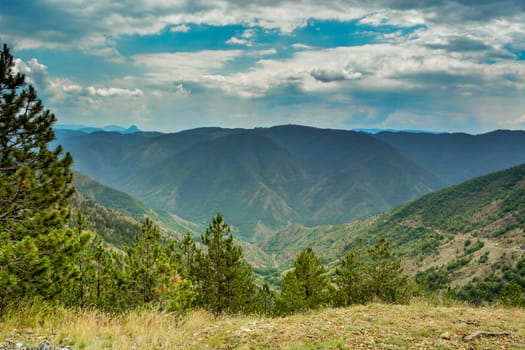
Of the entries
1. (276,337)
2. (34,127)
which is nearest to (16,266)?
(34,127)

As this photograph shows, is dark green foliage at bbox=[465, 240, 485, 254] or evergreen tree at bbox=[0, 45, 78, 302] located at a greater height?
evergreen tree at bbox=[0, 45, 78, 302]

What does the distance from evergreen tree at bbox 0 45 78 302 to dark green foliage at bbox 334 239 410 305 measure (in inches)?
1053

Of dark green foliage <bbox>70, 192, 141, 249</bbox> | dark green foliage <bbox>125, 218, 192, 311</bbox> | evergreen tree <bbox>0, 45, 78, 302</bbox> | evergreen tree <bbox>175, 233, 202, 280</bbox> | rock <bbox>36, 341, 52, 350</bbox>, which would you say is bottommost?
dark green foliage <bbox>70, 192, 141, 249</bbox>

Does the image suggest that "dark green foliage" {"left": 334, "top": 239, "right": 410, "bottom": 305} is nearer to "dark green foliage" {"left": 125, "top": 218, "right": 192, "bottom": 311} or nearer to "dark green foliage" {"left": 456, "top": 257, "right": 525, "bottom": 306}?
"dark green foliage" {"left": 125, "top": 218, "right": 192, "bottom": 311}

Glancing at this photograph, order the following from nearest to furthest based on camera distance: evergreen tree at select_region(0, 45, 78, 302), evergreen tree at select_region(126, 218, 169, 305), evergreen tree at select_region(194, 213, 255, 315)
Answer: evergreen tree at select_region(0, 45, 78, 302) → evergreen tree at select_region(126, 218, 169, 305) → evergreen tree at select_region(194, 213, 255, 315)

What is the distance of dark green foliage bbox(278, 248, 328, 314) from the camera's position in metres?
32.9

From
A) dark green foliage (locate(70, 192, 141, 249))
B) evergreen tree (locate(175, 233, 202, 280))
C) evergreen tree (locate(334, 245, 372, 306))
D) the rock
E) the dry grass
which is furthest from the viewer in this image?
dark green foliage (locate(70, 192, 141, 249))

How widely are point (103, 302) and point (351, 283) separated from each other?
2275 cm

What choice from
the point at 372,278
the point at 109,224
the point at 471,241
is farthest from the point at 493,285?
the point at 109,224

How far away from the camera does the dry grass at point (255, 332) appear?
873cm

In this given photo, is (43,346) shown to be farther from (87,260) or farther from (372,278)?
(372,278)

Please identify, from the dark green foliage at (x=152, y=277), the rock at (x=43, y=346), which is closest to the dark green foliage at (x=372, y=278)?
the dark green foliage at (x=152, y=277)

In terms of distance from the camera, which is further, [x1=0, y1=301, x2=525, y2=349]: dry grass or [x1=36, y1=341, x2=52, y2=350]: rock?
[x1=0, y1=301, x2=525, y2=349]: dry grass

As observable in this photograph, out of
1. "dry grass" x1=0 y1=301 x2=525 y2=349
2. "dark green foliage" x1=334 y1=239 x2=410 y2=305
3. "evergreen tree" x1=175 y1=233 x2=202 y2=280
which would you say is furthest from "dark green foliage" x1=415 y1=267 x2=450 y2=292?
"dry grass" x1=0 y1=301 x2=525 y2=349
